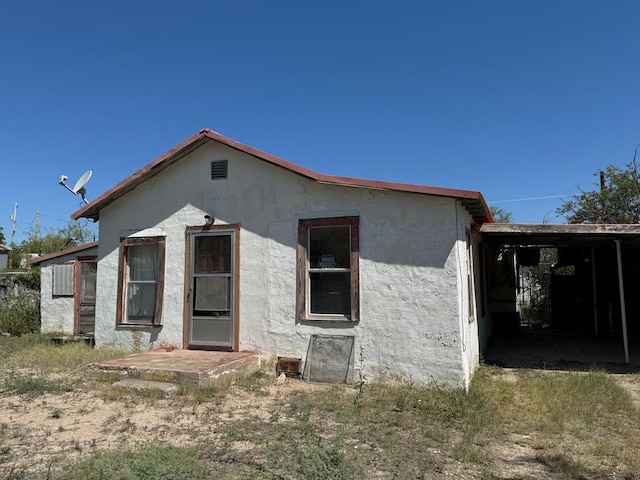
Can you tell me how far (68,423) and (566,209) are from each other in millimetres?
25306

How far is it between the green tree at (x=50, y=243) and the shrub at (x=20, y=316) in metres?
12.3

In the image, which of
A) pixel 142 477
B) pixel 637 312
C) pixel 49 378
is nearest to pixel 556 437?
pixel 142 477

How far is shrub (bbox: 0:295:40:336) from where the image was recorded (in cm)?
1435

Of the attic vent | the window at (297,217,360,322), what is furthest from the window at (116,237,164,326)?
the window at (297,217,360,322)

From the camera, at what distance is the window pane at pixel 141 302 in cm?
941

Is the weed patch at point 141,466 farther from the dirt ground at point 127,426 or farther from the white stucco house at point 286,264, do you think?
the white stucco house at point 286,264

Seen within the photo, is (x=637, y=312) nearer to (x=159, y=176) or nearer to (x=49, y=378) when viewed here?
(x=159, y=176)

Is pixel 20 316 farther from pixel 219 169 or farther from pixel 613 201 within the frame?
pixel 613 201

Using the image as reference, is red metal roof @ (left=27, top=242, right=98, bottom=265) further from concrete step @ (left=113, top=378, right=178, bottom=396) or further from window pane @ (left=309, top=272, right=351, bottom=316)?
window pane @ (left=309, top=272, right=351, bottom=316)

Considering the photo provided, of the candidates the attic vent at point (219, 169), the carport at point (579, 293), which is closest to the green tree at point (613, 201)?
the carport at point (579, 293)

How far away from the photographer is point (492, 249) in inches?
564

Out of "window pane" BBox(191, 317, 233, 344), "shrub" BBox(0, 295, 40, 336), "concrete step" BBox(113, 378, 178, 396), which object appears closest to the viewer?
"concrete step" BBox(113, 378, 178, 396)

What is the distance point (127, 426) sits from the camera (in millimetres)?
5383

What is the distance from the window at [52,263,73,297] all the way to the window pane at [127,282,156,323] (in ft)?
18.4
